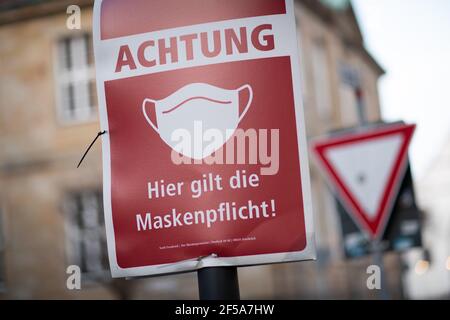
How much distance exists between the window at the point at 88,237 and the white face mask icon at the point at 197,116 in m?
9.95

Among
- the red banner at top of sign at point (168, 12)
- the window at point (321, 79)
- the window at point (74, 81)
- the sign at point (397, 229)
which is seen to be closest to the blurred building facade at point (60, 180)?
the window at point (74, 81)

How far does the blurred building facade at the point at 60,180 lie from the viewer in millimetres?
13156

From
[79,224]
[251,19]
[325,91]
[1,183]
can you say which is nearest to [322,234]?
[325,91]

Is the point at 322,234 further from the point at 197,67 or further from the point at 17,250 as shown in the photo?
the point at 197,67

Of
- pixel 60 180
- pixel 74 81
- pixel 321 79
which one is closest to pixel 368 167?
pixel 60 180

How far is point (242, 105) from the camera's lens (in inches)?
74.6

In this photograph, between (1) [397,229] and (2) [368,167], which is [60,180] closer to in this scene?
(1) [397,229]

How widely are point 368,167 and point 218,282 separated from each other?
2.74 metres

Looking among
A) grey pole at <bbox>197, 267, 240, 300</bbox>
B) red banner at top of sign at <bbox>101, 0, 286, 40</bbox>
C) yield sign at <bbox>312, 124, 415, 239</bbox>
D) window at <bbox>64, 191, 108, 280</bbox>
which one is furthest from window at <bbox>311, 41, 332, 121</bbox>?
grey pole at <bbox>197, 267, 240, 300</bbox>

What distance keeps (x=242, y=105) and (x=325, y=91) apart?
15.0 meters

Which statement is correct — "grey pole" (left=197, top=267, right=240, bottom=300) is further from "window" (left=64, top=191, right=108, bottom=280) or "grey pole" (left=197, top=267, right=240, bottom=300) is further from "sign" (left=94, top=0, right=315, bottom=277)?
"window" (left=64, top=191, right=108, bottom=280)

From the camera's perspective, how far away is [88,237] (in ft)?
41.0

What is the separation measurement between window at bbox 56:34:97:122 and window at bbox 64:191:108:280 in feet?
5.53

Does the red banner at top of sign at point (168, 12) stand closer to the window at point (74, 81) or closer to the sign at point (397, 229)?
the sign at point (397, 229)
